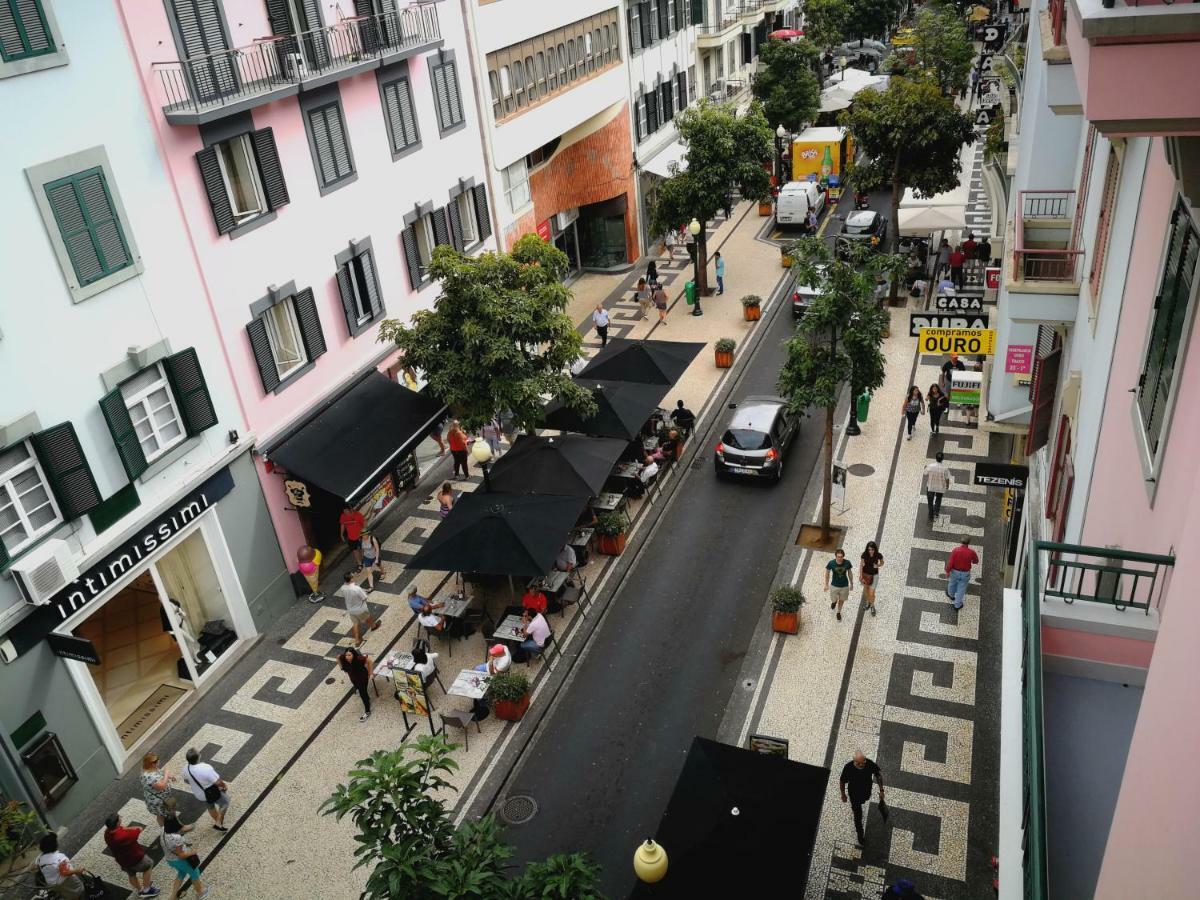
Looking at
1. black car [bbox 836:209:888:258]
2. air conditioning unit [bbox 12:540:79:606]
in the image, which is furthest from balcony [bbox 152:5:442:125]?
black car [bbox 836:209:888:258]

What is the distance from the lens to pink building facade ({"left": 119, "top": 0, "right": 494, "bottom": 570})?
17875 millimetres

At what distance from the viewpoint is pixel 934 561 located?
2097cm

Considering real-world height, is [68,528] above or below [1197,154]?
below

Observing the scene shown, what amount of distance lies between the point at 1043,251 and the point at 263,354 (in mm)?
14911

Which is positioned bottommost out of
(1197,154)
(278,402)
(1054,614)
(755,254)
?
(755,254)

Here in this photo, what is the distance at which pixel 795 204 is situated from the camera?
42.8 metres

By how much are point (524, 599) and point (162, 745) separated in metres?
7.31

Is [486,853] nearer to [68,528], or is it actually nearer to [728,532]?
[68,528]

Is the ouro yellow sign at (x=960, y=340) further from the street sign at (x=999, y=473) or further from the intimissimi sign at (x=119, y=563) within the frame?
the intimissimi sign at (x=119, y=563)

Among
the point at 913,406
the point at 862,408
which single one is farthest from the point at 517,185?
the point at 913,406

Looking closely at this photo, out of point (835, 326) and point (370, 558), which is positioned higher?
point (835, 326)

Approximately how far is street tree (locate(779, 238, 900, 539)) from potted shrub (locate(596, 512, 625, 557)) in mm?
4921

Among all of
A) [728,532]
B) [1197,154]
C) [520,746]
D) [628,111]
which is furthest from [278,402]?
[628,111]

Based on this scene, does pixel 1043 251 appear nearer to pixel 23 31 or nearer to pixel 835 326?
pixel 835 326
